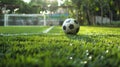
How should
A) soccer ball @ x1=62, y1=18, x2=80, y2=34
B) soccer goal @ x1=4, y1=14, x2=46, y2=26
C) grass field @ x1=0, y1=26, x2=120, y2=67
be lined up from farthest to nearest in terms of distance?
1. soccer goal @ x1=4, y1=14, x2=46, y2=26
2. soccer ball @ x1=62, y1=18, x2=80, y2=34
3. grass field @ x1=0, y1=26, x2=120, y2=67

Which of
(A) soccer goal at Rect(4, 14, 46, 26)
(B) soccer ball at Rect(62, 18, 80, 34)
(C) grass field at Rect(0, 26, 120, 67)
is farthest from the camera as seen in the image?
(A) soccer goal at Rect(4, 14, 46, 26)

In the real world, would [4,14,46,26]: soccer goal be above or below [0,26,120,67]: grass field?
below

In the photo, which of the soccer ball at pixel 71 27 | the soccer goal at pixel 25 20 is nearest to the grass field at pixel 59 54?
the soccer ball at pixel 71 27

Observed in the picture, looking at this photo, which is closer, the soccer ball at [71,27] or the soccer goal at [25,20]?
the soccer ball at [71,27]

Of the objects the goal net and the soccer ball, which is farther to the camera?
the goal net

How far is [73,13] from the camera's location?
3706 centimetres

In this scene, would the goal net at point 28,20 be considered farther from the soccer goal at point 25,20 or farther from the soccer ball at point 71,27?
the soccer ball at point 71,27

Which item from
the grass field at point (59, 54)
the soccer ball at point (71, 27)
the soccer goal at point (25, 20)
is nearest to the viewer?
the grass field at point (59, 54)

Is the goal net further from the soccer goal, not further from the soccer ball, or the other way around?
the soccer ball

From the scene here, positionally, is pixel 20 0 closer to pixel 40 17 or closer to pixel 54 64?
pixel 40 17

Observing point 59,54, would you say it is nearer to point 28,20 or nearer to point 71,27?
point 71,27

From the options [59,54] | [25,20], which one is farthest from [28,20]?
[59,54]

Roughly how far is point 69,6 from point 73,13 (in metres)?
1.20

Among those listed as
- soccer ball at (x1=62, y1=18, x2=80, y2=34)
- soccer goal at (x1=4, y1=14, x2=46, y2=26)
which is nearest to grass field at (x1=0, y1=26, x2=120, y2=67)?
soccer ball at (x1=62, y1=18, x2=80, y2=34)
